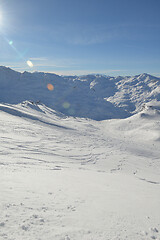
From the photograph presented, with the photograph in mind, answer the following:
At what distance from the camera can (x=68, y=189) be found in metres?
8.81

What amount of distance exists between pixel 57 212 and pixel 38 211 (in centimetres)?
69

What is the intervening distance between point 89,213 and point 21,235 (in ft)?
8.99

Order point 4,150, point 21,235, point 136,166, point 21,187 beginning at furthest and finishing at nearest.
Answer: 1. point 136,166
2. point 4,150
3. point 21,187
4. point 21,235

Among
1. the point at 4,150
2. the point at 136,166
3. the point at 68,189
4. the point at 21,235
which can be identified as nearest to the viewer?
the point at 21,235

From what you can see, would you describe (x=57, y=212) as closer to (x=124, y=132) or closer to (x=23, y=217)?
(x=23, y=217)

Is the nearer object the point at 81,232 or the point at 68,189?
the point at 81,232

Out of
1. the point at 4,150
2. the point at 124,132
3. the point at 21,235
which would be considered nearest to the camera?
the point at 21,235

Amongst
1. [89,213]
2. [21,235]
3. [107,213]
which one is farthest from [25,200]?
[107,213]

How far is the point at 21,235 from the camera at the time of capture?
4.62 metres

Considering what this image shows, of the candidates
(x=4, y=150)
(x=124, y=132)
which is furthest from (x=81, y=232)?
(x=124, y=132)

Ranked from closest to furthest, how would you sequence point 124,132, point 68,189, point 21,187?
point 21,187 < point 68,189 < point 124,132

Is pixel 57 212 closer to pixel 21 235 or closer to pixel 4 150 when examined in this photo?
A: pixel 21 235

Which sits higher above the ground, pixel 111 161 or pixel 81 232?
pixel 81 232

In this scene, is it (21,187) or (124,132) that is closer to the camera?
(21,187)
